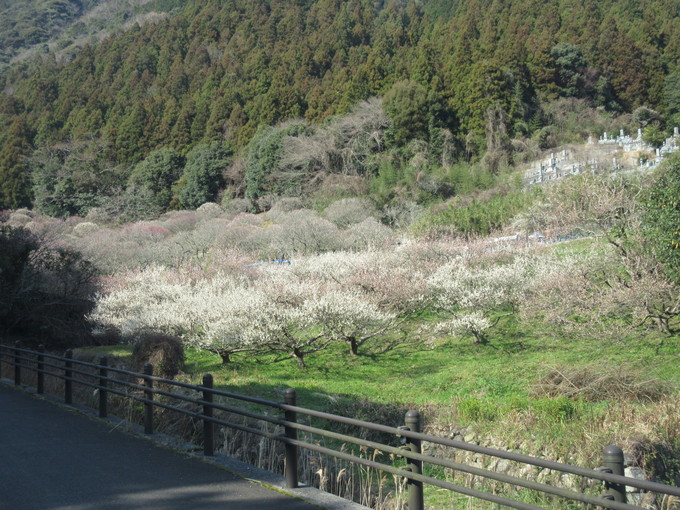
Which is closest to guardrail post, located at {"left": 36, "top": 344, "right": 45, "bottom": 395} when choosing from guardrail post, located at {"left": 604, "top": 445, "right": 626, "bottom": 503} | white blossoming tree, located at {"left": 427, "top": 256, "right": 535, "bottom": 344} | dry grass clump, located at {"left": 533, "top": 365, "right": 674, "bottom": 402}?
guardrail post, located at {"left": 604, "top": 445, "right": 626, "bottom": 503}

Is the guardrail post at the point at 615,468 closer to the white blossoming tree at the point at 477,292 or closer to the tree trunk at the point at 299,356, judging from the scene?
the white blossoming tree at the point at 477,292

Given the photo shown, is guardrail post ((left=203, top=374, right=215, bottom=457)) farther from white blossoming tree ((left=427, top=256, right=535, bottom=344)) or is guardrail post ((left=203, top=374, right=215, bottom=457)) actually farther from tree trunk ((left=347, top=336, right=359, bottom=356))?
white blossoming tree ((left=427, top=256, right=535, bottom=344))

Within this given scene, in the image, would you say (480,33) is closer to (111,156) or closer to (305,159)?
(305,159)

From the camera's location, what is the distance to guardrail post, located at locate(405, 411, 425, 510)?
4113 millimetres

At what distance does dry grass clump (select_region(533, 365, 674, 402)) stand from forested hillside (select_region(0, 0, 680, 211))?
28.6 m

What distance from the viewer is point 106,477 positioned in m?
5.21

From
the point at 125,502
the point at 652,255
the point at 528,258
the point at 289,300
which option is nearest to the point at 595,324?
the point at 652,255

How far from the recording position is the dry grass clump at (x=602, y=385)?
10320 mm

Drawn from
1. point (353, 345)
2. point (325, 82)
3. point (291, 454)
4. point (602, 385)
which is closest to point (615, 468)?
point (291, 454)

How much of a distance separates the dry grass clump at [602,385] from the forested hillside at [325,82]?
28.6 m

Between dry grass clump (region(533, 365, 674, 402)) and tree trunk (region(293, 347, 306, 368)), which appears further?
tree trunk (region(293, 347, 306, 368))

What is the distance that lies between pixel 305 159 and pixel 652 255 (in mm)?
32371

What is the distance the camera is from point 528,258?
1959 cm

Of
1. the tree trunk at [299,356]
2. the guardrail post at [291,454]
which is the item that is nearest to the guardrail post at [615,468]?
the guardrail post at [291,454]
